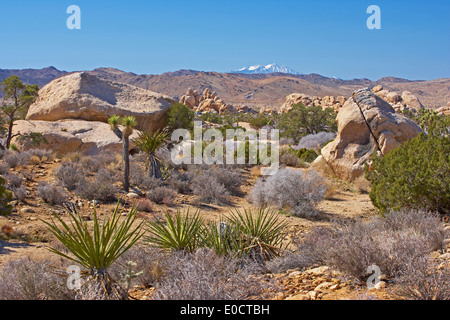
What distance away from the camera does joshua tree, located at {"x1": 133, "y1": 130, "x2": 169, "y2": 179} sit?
38.3 feet

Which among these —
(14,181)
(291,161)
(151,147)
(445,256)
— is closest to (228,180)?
(151,147)

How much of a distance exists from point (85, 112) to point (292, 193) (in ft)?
41.1

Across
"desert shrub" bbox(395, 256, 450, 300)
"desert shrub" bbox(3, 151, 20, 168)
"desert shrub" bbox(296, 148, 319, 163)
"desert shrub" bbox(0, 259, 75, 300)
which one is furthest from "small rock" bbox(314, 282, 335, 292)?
"desert shrub" bbox(296, 148, 319, 163)

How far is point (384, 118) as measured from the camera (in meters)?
12.9

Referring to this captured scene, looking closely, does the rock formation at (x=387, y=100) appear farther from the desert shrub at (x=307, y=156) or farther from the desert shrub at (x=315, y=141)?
the desert shrub at (x=307, y=156)

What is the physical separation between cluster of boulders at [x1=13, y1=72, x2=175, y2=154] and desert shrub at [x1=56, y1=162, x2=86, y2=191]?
4275 mm

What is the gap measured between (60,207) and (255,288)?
23.8 ft

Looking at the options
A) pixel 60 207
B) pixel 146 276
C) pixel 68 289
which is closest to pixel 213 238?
pixel 146 276

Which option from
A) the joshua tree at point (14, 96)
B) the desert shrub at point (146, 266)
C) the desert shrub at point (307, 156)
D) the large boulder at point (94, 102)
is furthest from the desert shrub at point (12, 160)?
the desert shrub at point (307, 156)

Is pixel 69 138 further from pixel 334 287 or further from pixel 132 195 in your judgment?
pixel 334 287

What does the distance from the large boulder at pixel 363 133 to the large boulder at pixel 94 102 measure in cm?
1050

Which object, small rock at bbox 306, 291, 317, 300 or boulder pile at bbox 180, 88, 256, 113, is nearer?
small rock at bbox 306, 291, 317, 300

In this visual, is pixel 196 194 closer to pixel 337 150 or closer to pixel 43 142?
pixel 337 150

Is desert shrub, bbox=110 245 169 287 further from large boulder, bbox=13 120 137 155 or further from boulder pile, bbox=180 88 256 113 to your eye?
boulder pile, bbox=180 88 256 113
